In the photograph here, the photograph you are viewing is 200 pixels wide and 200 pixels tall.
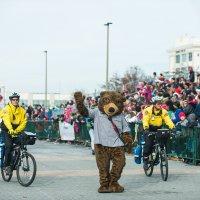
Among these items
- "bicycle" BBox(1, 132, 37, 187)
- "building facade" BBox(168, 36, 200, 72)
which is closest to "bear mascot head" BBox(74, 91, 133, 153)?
"bicycle" BBox(1, 132, 37, 187)

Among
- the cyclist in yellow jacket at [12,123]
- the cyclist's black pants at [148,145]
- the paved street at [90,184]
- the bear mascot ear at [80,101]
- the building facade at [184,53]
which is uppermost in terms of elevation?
the building facade at [184,53]

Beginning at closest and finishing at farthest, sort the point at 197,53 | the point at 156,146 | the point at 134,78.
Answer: the point at 156,146, the point at 134,78, the point at 197,53

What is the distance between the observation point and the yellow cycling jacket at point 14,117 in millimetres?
12477

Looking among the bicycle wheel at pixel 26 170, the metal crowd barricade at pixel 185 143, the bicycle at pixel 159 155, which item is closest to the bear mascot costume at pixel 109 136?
the bicycle wheel at pixel 26 170

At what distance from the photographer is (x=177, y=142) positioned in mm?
18422

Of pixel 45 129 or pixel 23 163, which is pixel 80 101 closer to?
pixel 23 163

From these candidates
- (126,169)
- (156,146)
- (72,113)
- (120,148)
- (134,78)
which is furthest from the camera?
(134,78)

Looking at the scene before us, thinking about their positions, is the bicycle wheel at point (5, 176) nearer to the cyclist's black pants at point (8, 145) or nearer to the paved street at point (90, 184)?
the paved street at point (90, 184)

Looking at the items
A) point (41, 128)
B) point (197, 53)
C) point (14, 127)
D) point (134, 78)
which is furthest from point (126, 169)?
point (197, 53)

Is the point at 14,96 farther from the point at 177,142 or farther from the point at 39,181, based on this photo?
the point at 177,142

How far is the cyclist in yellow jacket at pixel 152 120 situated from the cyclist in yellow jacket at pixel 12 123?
114 inches

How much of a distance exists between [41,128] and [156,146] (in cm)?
2006

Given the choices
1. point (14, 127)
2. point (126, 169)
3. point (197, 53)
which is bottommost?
point (126, 169)

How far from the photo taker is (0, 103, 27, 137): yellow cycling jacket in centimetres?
1248
